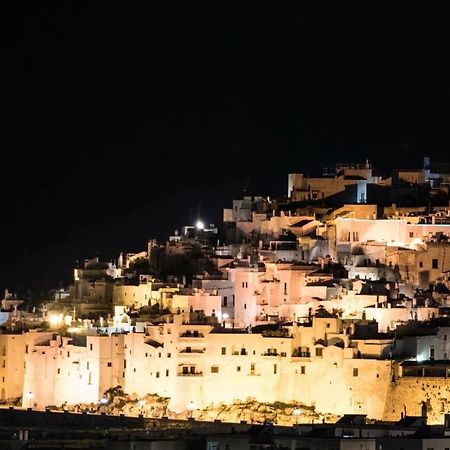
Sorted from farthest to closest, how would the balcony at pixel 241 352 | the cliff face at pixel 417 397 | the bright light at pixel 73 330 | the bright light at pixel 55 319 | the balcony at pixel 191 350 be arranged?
the bright light at pixel 55 319, the bright light at pixel 73 330, the balcony at pixel 191 350, the balcony at pixel 241 352, the cliff face at pixel 417 397

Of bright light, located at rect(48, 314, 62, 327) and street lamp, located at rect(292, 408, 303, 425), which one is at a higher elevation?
bright light, located at rect(48, 314, 62, 327)

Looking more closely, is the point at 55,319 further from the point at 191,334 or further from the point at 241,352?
the point at 241,352

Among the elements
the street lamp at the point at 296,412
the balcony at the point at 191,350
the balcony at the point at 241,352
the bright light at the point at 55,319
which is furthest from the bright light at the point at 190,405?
the bright light at the point at 55,319

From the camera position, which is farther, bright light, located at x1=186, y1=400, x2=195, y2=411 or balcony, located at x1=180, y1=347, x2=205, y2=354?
balcony, located at x1=180, y1=347, x2=205, y2=354

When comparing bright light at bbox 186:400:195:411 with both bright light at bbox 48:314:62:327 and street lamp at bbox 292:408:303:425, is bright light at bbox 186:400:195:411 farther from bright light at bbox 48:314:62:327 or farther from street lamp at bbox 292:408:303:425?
bright light at bbox 48:314:62:327

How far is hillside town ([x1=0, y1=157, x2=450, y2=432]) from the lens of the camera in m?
80.1

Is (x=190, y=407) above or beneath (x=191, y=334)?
beneath

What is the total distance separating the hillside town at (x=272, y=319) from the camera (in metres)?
80.1

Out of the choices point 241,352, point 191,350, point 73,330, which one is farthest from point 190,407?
point 73,330

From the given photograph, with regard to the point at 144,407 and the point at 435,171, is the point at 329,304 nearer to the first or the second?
the point at 144,407

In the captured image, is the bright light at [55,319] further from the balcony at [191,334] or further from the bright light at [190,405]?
the bright light at [190,405]

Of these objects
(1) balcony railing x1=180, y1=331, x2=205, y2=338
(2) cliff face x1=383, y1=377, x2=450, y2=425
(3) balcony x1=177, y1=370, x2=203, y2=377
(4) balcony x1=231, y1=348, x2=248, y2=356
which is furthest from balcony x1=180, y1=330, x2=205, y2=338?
(2) cliff face x1=383, y1=377, x2=450, y2=425

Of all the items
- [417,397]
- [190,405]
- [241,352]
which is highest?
[241,352]

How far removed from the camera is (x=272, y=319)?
8556cm
